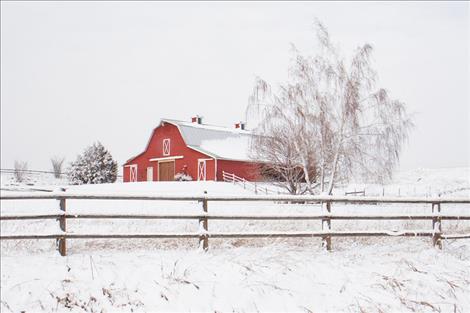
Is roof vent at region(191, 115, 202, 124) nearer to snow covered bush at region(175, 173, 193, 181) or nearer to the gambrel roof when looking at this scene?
the gambrel roof

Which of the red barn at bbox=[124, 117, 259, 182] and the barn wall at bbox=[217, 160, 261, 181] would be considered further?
the red barn at bbox=[124, 117, 259, 182]

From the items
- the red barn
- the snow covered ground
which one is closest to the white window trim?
the red barn

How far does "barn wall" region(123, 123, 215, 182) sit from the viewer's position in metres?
31.9

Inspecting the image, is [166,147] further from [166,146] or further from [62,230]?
[62,230]

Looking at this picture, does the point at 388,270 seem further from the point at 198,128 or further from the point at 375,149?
the point at 198,128

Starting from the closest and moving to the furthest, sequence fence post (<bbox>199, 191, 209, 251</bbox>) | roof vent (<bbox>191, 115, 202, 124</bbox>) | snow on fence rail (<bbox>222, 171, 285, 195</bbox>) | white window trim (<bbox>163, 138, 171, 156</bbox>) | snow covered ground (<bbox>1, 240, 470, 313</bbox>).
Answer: snow covered ground (<bbox>1, 240, 470, 313</bbox>), fence post (<bbox>199, 191, 209, 251</bbox>), snow on fence rail (<bbox>222, 171, 285, 195</bbox>), white window trim (<bbox>163, 138, 171, 156</bbox>), roof vent (<bbox>191, 115, 202, 124</bbox>)

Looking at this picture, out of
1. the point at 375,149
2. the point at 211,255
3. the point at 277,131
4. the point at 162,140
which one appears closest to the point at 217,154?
the point at 162,140

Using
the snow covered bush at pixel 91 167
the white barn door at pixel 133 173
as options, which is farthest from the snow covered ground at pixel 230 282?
the white barn door at pixel 133 173

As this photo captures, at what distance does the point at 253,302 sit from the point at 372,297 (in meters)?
1.92

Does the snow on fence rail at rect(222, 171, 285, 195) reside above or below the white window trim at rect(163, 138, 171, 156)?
below

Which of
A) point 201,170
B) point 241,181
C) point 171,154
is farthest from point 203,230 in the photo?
point 171,154

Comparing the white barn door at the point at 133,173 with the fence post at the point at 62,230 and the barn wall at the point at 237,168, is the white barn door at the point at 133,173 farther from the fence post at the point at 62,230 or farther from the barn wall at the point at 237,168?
the fence post at the point at 62,230

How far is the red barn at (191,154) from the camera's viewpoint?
3119 centimetres

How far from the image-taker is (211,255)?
8430mm
